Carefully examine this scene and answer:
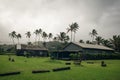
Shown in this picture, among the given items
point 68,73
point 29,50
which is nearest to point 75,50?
point 29,50

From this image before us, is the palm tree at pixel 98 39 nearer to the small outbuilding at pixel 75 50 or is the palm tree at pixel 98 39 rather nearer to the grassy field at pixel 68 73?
the small outbuilding at pixel 75 50

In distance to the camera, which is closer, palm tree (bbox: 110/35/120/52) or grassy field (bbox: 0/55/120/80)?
grassy field (bbox: 0/55/120/80)

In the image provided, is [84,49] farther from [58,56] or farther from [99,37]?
[99,37]

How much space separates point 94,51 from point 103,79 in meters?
52.4

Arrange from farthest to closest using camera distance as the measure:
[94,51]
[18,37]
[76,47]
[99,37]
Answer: [18,37]
[99,37]
[94,51]
[76,47]

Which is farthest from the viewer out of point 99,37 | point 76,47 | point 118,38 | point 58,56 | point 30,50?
point 99,37

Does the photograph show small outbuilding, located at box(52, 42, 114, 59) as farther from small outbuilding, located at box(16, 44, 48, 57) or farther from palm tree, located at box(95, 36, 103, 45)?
palm tree, located at box(95, 36, 103, 45)

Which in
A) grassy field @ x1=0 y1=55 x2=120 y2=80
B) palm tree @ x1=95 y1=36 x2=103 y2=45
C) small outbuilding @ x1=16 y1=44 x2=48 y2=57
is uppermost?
palm tree @ x1=95 y1=36 x2=103 y2=45

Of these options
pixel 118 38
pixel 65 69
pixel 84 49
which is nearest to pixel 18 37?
pixel 118 38

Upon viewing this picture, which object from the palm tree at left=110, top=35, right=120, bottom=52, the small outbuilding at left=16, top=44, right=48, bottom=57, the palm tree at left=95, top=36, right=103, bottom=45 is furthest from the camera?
the palm tree at left=95, top=36, right=103, bottom=45

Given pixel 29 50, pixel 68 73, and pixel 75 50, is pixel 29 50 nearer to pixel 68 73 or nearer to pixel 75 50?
pixel 75 50

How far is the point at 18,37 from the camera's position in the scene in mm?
154250

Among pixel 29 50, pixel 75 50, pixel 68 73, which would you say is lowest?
pixel 68 73

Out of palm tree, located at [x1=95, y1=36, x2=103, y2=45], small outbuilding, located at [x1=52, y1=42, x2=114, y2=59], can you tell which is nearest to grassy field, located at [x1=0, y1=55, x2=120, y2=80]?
small outbuilding, located at [x1=52, y1=42, x2=114, y2=59]
